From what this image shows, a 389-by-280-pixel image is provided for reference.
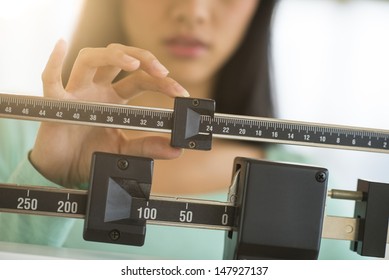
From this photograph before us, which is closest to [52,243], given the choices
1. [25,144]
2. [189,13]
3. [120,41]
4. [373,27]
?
[25,144]

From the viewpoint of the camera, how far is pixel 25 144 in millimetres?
1247

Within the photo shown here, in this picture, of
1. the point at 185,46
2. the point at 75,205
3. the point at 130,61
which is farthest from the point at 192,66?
the point at 75,205

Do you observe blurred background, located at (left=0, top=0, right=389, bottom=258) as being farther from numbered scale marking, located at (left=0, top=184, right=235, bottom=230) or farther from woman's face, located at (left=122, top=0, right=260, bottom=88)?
numbered scale marking, located at (left=0, top=184, right=235, bottom=230)

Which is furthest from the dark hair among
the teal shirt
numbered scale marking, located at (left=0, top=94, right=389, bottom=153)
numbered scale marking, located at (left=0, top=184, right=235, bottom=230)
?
numbered scale marking, located at (left=0, top=184, right=235, bottom=230)

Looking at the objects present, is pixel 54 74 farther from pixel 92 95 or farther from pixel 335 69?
pixel 335 69

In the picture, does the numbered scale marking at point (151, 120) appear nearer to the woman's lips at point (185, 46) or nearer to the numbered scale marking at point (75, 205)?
the numbered scale marking at point (75, 205)

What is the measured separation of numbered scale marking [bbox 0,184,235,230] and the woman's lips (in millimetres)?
510

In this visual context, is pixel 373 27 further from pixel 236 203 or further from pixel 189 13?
pixel 236 203

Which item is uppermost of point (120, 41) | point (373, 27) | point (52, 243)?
point (373, 27)

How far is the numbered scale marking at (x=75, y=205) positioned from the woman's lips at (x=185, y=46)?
510 millimetres

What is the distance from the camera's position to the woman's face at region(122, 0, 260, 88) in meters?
1.26

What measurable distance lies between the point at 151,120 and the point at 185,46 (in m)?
0.41

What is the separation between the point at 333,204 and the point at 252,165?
1.87 ft

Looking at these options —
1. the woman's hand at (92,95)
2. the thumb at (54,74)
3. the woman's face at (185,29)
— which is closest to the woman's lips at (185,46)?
the woman's face at (185,29)
